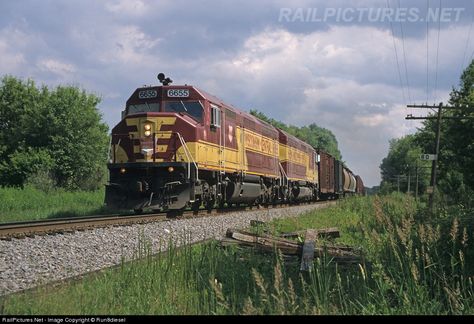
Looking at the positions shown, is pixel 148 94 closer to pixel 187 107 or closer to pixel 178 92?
pixel 178 92

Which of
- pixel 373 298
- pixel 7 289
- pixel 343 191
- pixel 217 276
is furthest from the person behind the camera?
pixel 343 191

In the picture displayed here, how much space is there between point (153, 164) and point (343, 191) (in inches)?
1431

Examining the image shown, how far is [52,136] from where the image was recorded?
1997 inches

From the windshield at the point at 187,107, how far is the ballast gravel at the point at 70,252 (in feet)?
15.7

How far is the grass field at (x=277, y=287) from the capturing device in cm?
551

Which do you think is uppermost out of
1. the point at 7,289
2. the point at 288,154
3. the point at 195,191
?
the point at 288,154

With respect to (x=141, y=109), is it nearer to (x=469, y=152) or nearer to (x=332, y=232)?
(x=332, y=232)

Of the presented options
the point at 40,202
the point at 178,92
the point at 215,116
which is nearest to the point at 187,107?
the point at 178,92

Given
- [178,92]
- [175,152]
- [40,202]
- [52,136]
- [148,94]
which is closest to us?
[175,152]

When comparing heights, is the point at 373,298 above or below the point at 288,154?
below

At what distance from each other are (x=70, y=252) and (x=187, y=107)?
8544mm

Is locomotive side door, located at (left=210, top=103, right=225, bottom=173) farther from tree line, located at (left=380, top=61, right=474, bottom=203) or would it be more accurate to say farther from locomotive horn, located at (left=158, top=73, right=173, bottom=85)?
tree line, located at (left=380, top=61, right=474, bottom=203)
